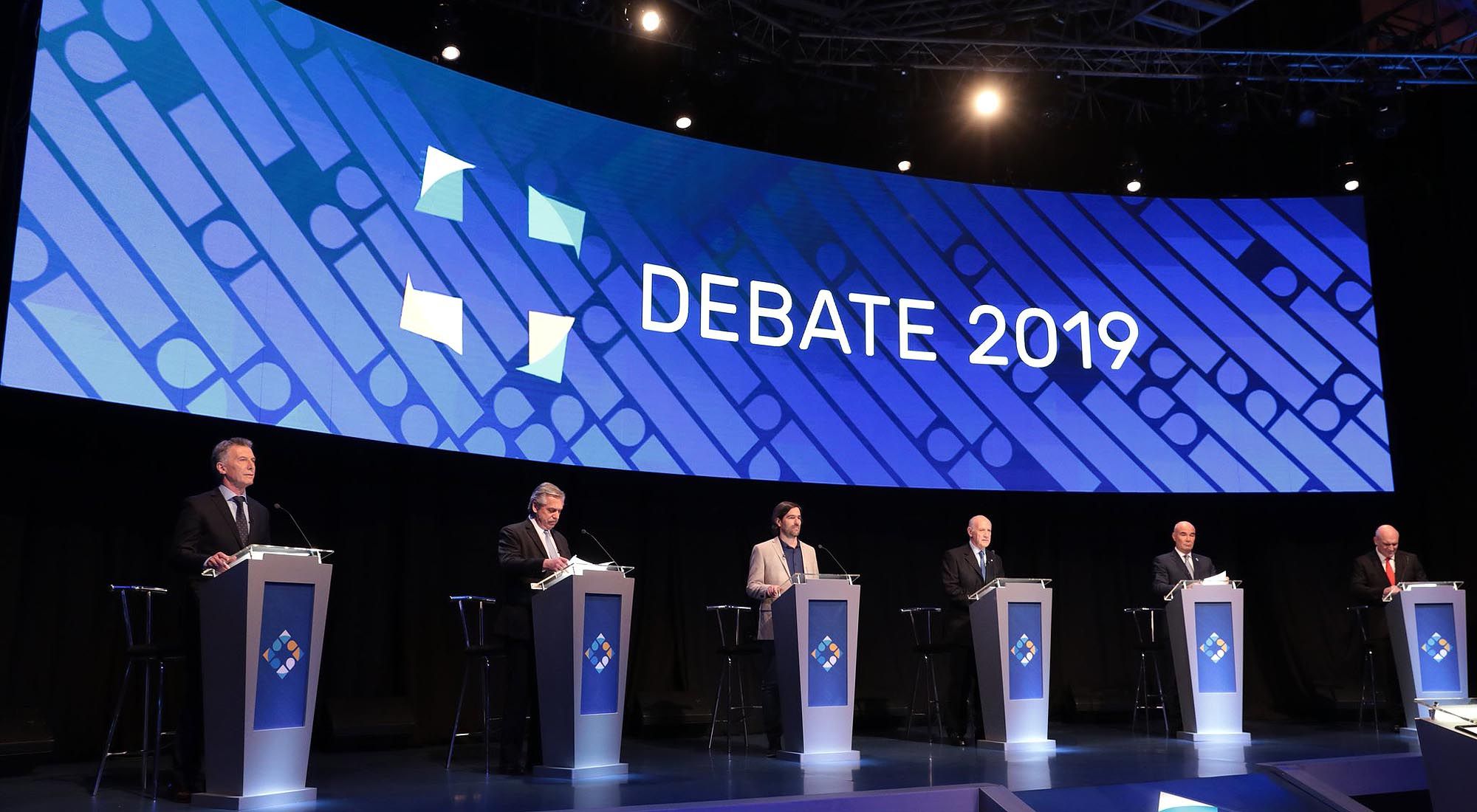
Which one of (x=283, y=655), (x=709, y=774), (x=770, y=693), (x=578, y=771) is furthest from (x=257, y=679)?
(x=770, y=693)

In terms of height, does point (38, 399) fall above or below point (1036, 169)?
below

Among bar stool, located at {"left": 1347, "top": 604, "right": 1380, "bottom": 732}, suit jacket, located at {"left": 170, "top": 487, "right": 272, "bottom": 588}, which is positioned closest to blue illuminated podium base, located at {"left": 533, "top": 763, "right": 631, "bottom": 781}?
suit jacket, located at {"left": 170, "top": 487, "right": 272, "bottom": 588}

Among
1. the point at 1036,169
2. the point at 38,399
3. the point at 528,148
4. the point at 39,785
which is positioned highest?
the point at 1036,169

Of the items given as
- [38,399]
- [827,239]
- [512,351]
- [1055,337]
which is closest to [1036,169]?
[1055,337]

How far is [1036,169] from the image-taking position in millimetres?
9594

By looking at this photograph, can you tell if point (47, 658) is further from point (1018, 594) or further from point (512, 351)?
point (1018, 594)

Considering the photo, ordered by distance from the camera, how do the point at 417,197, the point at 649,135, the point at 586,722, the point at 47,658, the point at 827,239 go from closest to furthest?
the point at 586,722
the point at 47,658
the point at 417,197
the point at 649,135
the point at 827,239

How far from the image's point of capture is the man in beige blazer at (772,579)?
6.61 metres

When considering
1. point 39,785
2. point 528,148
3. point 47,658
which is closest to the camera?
point 39,785

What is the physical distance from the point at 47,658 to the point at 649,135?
450 cm

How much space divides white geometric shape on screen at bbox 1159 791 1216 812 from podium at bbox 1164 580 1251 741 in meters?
2.30

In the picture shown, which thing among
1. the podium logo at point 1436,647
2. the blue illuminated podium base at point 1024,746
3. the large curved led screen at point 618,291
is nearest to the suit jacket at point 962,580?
the blue illuminated podium base at point 1024,746

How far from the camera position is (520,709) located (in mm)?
5594

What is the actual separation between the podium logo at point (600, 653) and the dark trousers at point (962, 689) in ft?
8.49
